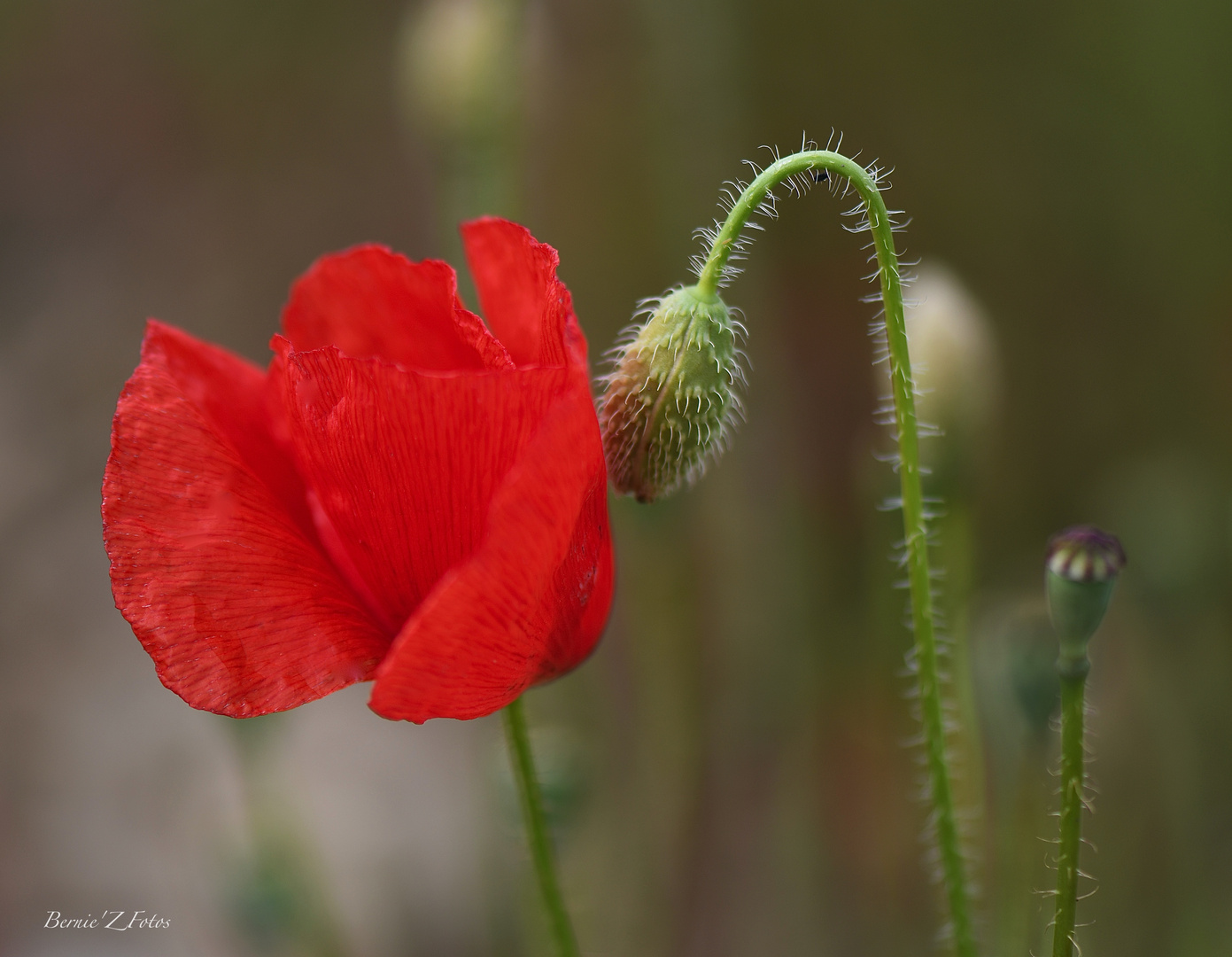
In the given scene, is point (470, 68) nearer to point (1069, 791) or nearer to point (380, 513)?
point (380, 513)

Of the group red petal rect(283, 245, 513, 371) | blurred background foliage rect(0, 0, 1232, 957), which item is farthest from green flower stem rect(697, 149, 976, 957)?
blurred background foliage rect(0, 0, 1232, 957)

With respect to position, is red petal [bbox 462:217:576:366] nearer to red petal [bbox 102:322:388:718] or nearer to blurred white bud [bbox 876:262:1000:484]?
red petal [bbox 102:322:388:718]

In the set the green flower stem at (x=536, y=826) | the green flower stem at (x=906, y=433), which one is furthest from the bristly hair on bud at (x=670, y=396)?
the green flower stem at (x=536, y=826)

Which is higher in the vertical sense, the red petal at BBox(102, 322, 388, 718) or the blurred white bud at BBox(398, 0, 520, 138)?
the blurred white bud at BBox(398, 0, 520, 138)

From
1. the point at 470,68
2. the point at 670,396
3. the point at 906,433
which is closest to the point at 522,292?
the point at 670,396

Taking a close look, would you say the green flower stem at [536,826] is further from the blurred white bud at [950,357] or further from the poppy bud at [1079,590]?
the blurred white bud at [950,357]

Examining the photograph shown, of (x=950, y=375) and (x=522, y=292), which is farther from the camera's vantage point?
(x=950, y=375)
